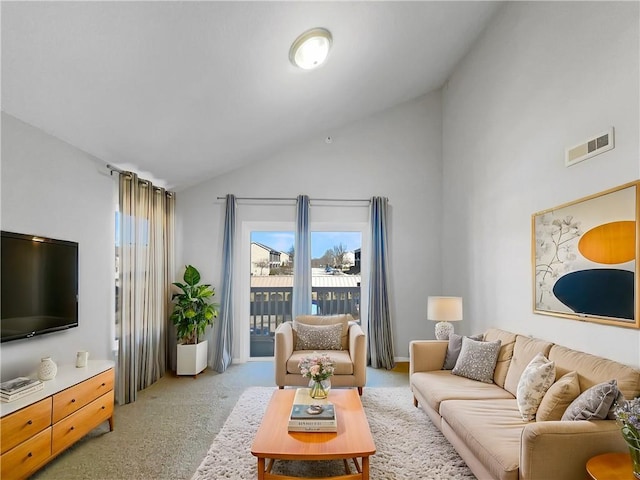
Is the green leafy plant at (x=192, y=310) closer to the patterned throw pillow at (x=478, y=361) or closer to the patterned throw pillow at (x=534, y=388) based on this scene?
the patterned throw pillow at (x=478, y=361)

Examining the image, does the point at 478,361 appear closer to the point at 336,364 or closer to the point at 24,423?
the point at 336,364

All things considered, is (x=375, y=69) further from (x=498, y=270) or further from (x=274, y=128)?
(x=498, y=270)

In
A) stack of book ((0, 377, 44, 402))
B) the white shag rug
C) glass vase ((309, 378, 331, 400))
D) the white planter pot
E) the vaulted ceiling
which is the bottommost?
the white shag rug

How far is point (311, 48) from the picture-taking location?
10.0 ft

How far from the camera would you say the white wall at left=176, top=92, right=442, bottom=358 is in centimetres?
534

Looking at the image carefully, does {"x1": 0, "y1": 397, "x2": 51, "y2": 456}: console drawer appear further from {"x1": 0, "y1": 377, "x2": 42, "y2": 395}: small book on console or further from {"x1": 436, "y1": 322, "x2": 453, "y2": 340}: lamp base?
{"x1": 436, "y1": 322, "x2": 453, "y2": 340}: lamp base

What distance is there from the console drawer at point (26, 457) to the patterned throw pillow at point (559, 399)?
308cm

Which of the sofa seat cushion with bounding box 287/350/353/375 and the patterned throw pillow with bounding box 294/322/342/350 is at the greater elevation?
the patterned throw pillow with bounding box 294/322/342/350

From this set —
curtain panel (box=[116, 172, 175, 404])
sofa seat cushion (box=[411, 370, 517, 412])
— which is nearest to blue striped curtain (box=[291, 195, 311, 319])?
curtain panel (box=[116, 172, 175, 404])

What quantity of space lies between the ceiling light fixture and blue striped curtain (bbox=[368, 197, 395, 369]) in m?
2.49

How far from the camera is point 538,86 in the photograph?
10.9ft

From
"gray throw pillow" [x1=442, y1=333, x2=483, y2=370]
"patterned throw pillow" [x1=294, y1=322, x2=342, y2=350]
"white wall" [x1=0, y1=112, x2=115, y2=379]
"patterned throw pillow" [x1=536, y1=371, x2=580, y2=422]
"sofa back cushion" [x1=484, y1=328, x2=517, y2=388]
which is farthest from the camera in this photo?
"patterned throw pillow" [x1=294, y1=322, x2=342, y2=350]

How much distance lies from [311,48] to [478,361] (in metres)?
2.98

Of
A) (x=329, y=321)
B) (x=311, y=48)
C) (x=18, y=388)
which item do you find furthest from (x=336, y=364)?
(x=311, y=48)
